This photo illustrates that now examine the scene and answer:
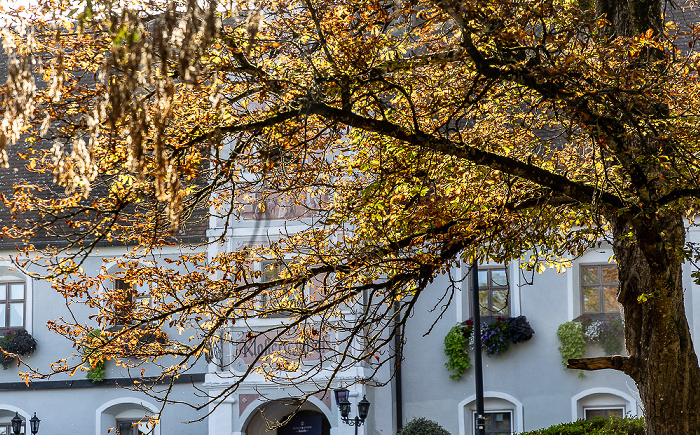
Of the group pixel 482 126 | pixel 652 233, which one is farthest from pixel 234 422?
pixel 652 233

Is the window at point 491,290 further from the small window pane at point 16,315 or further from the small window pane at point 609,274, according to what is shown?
the small window pane at point 16,315

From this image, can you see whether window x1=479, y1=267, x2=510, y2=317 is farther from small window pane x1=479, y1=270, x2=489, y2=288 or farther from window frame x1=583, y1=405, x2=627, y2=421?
window frame x1=583, y1=405, x2=627, y2=421

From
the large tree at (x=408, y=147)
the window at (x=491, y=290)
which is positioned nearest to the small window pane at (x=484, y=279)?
the window at (x=491, y=290)

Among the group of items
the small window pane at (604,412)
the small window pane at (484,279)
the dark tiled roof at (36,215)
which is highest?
the dark tiled roof at (36,215)

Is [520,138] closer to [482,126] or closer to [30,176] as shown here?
[482,126]

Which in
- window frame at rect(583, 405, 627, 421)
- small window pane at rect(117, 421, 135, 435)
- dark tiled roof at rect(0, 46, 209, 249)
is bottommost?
small window pane at rect(117, 421, 135, 435)

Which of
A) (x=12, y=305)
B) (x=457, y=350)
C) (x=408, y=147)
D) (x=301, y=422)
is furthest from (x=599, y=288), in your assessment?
(x=12, y=305)

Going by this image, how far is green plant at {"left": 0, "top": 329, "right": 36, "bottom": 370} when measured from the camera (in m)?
21.7

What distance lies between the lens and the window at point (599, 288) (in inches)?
797

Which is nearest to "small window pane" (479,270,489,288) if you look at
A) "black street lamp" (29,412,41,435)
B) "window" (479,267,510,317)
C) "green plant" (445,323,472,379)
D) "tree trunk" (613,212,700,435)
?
"window" (479,267,510,317)

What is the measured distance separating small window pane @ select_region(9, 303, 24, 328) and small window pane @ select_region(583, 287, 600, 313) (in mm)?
13012

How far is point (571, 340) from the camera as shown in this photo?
19891 mm

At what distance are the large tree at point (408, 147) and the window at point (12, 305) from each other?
544 inches

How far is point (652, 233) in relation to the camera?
8602mm
